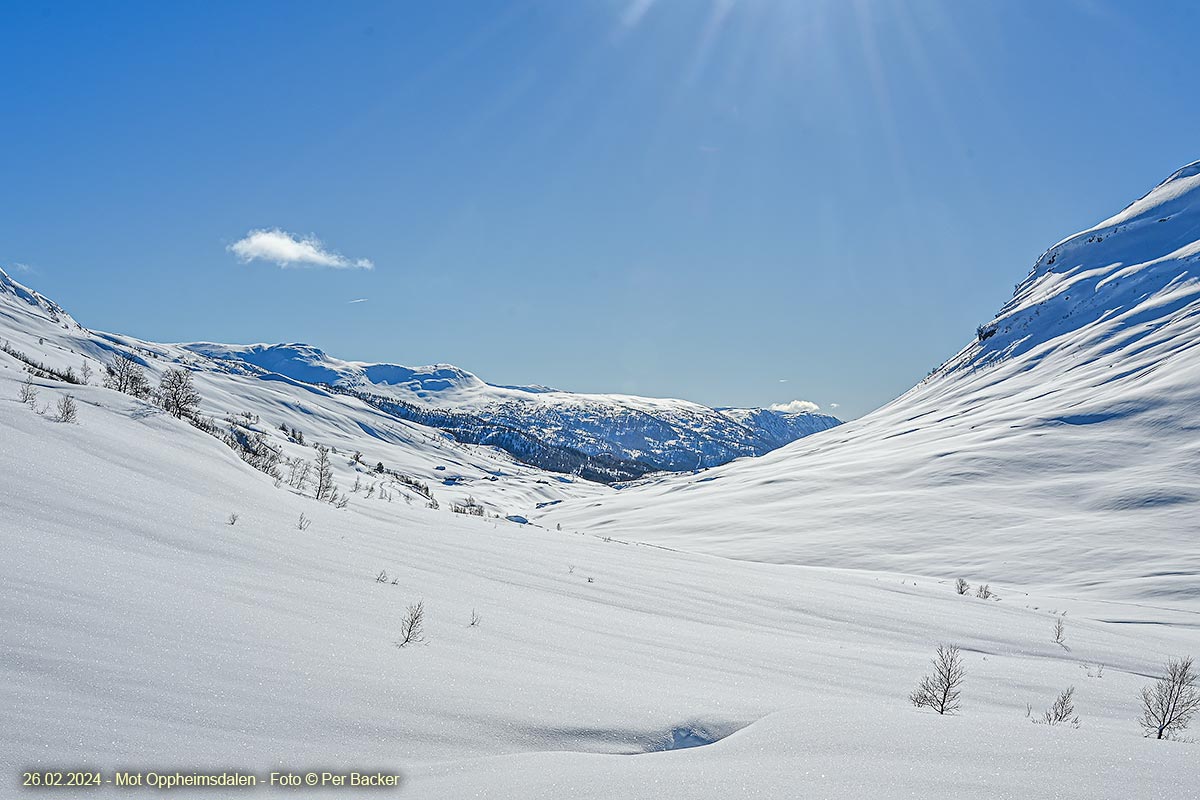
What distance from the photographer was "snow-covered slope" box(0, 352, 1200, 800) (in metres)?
3.16

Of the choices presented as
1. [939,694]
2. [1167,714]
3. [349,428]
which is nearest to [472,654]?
[939,694]

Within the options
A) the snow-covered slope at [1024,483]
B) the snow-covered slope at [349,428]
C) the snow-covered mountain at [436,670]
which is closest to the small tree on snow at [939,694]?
the snow-covered mountain at [436,670]

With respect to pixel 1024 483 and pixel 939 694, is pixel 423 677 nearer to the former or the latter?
pixel 939 694

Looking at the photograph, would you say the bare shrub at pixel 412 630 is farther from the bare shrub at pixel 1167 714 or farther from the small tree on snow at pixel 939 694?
the bare shrub at pixel 1167 714

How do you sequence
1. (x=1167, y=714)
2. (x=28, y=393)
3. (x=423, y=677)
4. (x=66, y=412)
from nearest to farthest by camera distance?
(x=423, y=677)
(x=1167, y=714)
(x=66, y=412)
(x=28, y=393)

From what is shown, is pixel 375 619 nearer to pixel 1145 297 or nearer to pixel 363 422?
pixel 1145 297

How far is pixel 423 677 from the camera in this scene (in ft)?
14.2

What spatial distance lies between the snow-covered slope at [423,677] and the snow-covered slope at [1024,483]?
2172 centimetres

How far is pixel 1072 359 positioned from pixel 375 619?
104648mm

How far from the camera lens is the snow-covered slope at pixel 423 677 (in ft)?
10.4

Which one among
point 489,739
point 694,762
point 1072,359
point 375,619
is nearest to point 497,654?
point 375,619

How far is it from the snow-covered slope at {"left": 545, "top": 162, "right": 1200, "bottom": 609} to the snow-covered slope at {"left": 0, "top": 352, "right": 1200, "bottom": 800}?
21723 mm

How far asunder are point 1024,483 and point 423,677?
4888 cm

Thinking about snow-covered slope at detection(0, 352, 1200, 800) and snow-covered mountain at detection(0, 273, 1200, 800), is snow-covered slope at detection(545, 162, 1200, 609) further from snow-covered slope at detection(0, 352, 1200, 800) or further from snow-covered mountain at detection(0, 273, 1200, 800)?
snow-covered slope at detection(0, 352, 1200, 800)
